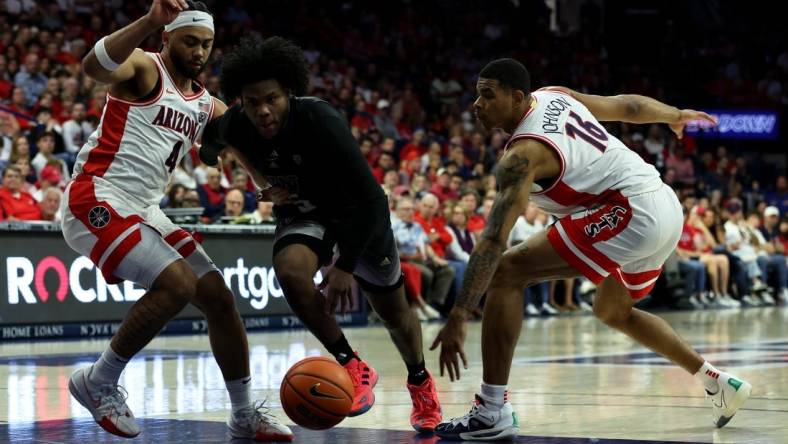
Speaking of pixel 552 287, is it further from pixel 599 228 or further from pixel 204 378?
pixel 599 228

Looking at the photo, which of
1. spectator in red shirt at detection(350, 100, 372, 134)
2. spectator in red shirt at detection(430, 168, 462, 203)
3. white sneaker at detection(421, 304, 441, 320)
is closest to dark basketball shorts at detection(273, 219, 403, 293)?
white sneaker at detection(421, 304, 441, 320)

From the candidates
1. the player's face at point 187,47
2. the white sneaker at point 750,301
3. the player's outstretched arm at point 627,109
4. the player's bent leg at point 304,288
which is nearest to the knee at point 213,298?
the player's bent leg at point 304,288

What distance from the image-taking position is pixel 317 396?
5.65 metres

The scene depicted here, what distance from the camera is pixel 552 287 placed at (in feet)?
60.3

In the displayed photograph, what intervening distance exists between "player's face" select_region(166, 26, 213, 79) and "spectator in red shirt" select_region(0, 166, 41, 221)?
7.72m

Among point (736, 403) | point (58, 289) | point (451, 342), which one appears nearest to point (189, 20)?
point (451, 342)

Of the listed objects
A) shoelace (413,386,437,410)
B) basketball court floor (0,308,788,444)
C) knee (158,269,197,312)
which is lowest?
basketball court floor (0,308,788,444)

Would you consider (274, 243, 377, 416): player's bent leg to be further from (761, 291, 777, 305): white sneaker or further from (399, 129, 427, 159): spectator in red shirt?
(761, 291, 777, 305): white sneaker

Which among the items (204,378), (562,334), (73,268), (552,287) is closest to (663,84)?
(552,287)

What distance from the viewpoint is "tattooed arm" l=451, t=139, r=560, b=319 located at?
5.51 m

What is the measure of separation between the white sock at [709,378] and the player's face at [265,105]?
8.43 ft

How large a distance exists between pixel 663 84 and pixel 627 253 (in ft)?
87.7

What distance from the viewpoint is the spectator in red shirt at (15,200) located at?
43.9ft

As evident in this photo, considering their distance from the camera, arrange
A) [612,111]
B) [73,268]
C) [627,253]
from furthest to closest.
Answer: [73,268] → [612,111] → [627,253]
